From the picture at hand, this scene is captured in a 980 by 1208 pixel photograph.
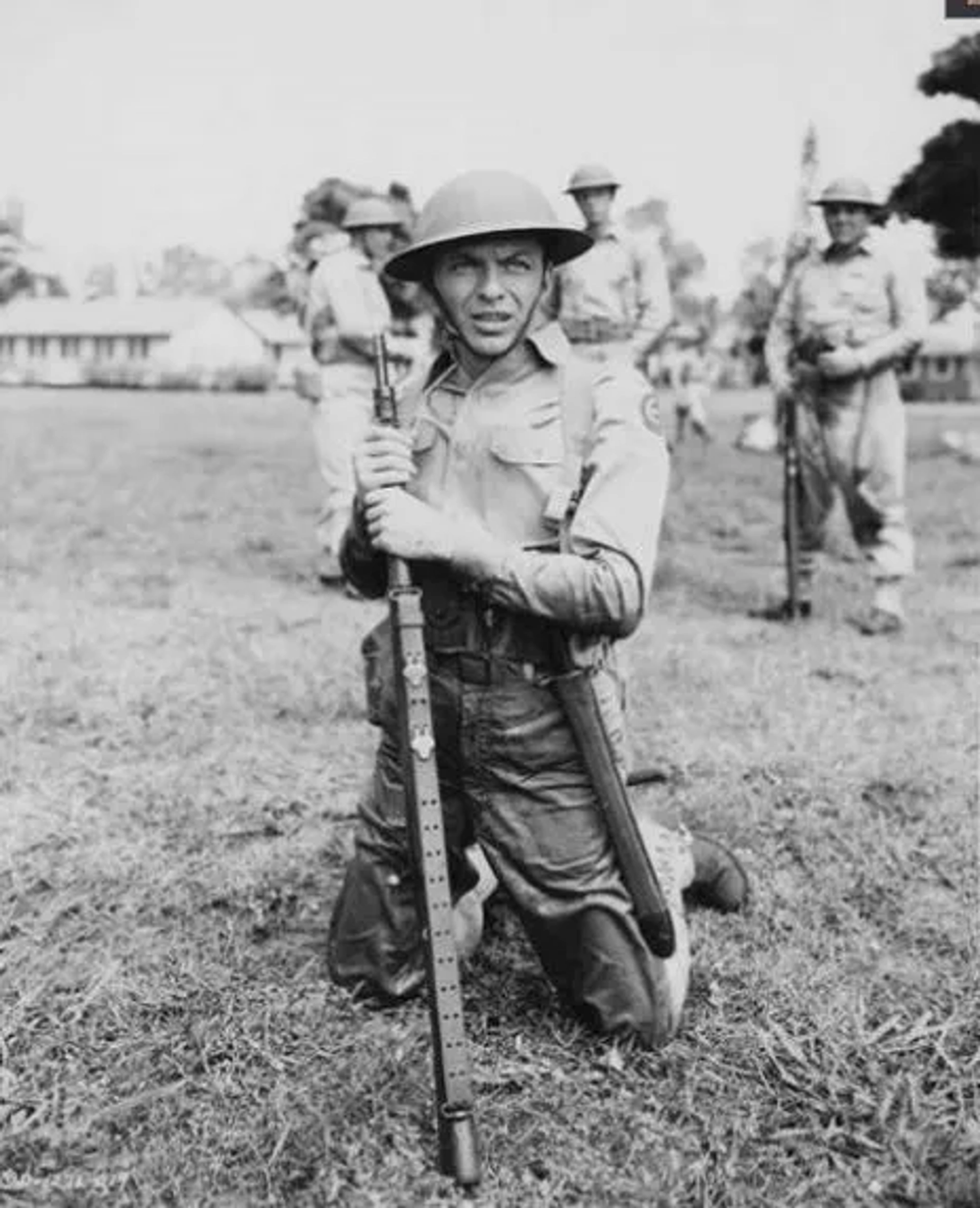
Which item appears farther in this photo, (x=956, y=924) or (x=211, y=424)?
(x=211, y=424)

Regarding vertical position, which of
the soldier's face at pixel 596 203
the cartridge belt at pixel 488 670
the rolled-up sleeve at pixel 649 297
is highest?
the soldier's face at pixel 596 203

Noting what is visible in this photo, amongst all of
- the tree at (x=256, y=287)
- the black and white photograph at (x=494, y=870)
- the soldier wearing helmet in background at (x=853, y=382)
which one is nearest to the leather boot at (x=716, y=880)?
the black and white photograph at (x=494, y=870)

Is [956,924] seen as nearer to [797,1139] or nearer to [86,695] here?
[797,1139]

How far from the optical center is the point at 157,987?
13.0ft

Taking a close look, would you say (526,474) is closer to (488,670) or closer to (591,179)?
(488,670)

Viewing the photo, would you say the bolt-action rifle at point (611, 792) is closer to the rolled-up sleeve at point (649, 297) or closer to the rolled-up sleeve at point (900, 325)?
the rolled-up sleeve at point (900, 325)

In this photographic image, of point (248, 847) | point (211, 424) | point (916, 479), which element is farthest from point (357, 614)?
point (211, 424)

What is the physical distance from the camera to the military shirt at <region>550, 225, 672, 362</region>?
9.53 meters

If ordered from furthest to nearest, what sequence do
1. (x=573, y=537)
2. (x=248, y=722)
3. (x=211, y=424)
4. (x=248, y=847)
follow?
1. (x=211, y=424)
2. (x=248, y=722)
3. (x=248, y=847)
4. (x=573, y=537)

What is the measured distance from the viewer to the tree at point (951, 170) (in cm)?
1919

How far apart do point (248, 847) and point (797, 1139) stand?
222cm

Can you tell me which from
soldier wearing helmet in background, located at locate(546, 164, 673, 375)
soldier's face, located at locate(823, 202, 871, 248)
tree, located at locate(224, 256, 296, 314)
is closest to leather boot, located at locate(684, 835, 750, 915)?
soldier's face, located at locate(823, 202, 871, 248)

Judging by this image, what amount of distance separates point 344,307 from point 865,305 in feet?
11.0

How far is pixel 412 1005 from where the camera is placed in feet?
12.9
